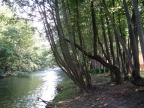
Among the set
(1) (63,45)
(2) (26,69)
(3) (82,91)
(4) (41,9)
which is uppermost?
(4) (41,9)

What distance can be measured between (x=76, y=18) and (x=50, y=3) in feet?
5.39

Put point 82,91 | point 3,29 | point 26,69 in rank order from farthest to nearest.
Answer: point 26,69 → point 3,29 → point 82,91

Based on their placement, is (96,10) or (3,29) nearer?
(96,10)

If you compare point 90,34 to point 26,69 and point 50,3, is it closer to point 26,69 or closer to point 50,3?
point 50,3

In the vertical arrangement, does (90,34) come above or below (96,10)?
below

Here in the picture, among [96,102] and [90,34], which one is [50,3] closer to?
[90,34]

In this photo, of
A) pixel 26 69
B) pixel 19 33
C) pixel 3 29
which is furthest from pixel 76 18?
pixel 26 69

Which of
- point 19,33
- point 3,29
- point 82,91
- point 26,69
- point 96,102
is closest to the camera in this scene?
point 96,102

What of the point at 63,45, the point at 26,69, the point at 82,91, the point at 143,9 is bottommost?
the point at 26,69

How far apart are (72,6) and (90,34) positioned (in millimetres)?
A: 2307

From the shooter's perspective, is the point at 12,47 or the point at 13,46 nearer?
the point at 12,47

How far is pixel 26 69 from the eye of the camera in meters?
37.5

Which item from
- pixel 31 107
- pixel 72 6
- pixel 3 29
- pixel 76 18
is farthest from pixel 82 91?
pixel 3 29

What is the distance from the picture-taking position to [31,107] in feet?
34.2
